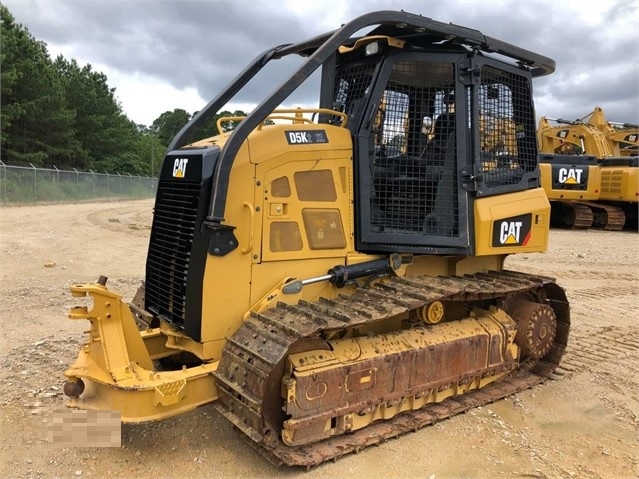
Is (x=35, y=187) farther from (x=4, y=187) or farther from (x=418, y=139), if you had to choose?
(x=418, y=139)

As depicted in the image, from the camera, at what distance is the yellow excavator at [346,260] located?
12.3ft

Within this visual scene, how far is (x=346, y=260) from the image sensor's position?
4.46m

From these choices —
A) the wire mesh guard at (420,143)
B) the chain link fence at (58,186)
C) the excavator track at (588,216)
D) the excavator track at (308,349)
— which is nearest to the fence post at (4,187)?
the chain link fence at (58,186)

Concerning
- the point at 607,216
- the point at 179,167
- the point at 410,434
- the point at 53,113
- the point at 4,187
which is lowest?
the point at 410,434

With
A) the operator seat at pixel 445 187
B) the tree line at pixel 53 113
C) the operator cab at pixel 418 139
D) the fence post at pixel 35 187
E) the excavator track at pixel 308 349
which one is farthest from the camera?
the tree line at pixel 53 113

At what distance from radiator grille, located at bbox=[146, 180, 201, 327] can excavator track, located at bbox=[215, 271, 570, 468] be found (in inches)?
24.0

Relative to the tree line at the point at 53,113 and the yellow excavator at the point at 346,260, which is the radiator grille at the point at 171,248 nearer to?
the yellow excavator at the point at 346,260

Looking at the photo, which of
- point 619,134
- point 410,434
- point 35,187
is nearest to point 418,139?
point 410,434

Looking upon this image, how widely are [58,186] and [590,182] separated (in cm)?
2248

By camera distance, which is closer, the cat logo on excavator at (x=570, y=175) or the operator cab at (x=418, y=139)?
the operator cab at (x=418, y=139)

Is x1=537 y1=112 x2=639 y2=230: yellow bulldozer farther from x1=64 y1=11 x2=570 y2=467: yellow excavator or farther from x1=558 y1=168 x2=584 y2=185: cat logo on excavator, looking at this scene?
x1=64 y1=11 x2=570 y2=467: yellow excavator

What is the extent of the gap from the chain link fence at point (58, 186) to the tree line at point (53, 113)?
3.60 metres

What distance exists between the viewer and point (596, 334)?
700 centimetres

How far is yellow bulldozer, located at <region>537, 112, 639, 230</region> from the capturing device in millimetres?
18953
